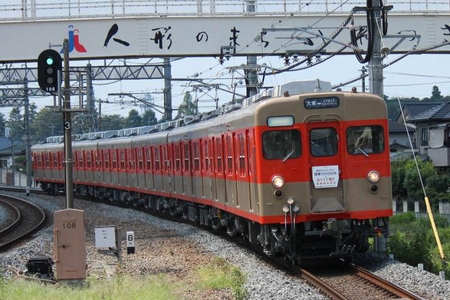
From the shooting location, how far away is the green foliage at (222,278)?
11.4m

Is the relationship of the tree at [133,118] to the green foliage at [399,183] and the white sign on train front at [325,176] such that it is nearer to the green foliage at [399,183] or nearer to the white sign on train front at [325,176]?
the green foliage at [399,183]

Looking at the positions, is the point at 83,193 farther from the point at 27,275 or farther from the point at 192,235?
the point at 27,275

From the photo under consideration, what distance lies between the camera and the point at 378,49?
50.4ft

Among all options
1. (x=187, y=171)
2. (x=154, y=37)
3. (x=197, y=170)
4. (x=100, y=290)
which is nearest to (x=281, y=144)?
(x=100, y=290)

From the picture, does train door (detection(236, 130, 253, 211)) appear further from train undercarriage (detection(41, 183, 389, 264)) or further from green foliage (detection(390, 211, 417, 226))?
green foliage (detection(390, 211, 417, 226))

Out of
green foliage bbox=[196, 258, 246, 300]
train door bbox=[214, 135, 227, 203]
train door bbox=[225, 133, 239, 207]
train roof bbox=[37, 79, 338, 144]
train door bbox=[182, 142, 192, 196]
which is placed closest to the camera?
green foliage bbox=[196, 258, 246, 300]

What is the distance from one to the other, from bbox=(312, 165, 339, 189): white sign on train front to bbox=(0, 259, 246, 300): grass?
1.70m

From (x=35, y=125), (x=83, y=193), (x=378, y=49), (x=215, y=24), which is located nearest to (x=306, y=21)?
(x=215, y=24)

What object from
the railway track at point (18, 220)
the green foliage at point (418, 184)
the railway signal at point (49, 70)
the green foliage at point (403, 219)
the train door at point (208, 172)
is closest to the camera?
the railway signal at point (49, 70)

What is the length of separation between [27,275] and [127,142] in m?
17.3

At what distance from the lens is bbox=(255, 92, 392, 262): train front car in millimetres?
13198

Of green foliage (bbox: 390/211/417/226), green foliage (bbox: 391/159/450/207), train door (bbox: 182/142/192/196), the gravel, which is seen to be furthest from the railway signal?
green foliage (bbox: 391/159/450/207)

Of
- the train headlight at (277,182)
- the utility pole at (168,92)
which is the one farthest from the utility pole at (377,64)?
the utility pole at (168,92)

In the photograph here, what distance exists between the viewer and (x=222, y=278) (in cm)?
1194
